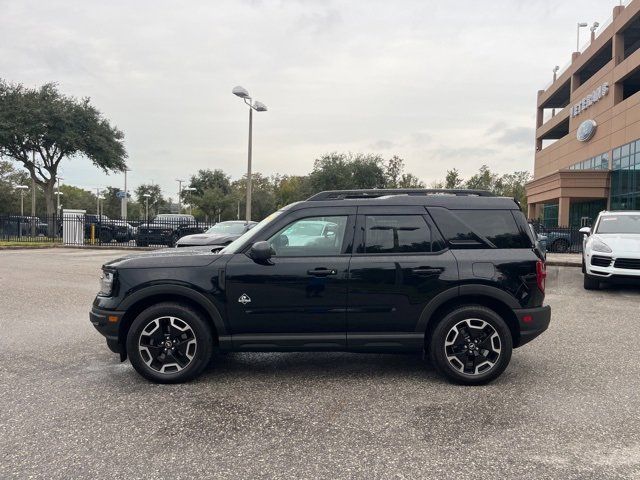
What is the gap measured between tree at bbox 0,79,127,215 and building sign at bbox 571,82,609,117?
3397cm

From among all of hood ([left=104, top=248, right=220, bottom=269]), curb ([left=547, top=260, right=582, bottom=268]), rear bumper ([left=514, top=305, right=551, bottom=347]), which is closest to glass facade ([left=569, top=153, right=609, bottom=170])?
curb ([left=547, top=260, right=582, bottom=268])

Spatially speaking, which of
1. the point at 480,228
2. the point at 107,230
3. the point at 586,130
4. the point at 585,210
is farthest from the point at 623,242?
the point at 585,210

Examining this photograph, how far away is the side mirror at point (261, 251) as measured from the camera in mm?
4406

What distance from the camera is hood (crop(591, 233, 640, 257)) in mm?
9797

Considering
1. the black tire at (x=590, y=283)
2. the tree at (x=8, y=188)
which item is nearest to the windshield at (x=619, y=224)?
the black tire at (x=590, y=283)

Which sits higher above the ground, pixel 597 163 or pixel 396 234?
pixel 597 163

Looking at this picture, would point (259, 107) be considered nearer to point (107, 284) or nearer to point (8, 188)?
point (107, 284)

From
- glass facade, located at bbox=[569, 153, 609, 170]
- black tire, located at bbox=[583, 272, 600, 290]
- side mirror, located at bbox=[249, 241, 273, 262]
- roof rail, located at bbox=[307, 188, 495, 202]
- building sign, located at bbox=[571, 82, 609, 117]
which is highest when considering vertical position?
building sign, located at bbox=[571, 82, 609, 117]

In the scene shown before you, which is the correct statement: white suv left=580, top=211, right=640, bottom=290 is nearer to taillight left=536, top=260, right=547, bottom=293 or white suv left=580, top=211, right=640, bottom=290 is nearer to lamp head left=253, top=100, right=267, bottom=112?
taillight left=536, top=260, right=547, bottom=293

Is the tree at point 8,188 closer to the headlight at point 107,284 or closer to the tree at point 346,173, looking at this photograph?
the tree at point 346,173

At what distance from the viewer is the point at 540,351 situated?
5.79 m

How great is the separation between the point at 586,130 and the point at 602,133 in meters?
2.08

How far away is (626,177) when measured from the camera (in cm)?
3042

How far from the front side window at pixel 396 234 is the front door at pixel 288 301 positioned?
0.34 meters
